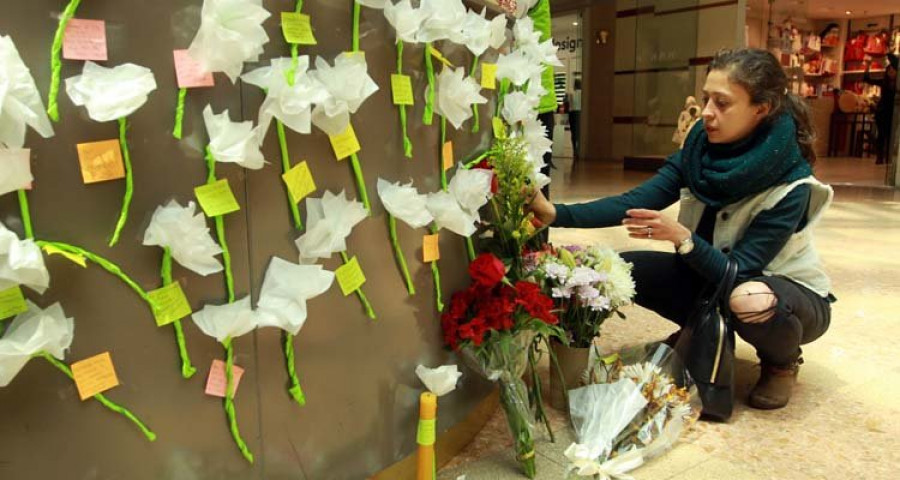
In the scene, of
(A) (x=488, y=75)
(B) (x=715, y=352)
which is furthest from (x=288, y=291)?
(B) (x=715, y=352)

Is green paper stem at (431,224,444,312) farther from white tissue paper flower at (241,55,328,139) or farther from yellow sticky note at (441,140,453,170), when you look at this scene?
white tissue paper flower at (241,55,328,139)

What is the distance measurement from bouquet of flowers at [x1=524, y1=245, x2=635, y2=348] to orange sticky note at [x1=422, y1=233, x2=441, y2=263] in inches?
13.6

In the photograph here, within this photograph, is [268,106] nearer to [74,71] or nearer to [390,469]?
[74,71]

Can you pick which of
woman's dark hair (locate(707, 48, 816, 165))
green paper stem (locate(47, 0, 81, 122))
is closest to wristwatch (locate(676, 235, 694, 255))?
woman's dark hair (locate(707, 48, 816, 165))

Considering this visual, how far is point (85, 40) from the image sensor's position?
958 mm

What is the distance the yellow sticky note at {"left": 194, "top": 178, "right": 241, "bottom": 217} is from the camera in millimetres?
1111

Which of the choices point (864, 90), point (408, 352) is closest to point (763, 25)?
point (864, 90)

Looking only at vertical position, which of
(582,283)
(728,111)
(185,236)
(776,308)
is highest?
(728,111)

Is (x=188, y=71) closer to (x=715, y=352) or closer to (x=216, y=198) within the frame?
(x=216, y=198)

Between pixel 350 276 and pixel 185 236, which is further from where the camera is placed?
pixel 350 276

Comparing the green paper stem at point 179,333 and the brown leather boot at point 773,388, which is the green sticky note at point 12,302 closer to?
the green paper stem at point 179,333

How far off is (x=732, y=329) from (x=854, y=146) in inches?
582

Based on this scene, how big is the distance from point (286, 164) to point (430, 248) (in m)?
0.46

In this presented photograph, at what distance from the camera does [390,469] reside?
5.09 ft
